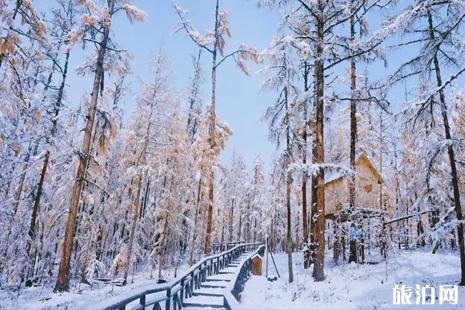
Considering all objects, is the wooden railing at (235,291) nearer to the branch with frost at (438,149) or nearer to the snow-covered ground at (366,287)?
the snow-covered ground at (366,287)

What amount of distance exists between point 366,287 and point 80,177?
41.0 feet

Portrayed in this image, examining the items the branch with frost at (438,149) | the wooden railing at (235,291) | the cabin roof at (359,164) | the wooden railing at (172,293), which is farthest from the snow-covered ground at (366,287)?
the cabin roof at (359,164)

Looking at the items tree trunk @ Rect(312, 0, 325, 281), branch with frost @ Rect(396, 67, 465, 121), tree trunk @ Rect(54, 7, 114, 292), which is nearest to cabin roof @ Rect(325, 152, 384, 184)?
tree trunk @ Rect(312, 0, 325, 281)

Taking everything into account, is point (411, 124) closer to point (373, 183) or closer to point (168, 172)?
point (373, 183)

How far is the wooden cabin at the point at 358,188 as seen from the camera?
2047 centimetres

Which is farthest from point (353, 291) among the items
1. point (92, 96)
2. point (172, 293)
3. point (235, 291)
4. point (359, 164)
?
point (92, 96)

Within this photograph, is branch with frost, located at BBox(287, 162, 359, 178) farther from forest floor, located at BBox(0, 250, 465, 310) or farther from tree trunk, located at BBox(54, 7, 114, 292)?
tree trunk, located at BBox(54, 7, 114, 292)

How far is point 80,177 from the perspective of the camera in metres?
15.2

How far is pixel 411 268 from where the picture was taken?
46.4 ft

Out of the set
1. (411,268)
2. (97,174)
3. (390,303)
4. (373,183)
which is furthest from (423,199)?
(97,174)

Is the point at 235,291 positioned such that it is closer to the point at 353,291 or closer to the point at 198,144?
the point at 353,291

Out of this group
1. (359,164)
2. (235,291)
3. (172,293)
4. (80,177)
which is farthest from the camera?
(359,164)

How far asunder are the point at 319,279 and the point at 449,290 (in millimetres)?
4703

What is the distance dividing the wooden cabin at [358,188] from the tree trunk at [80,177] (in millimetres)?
13770
